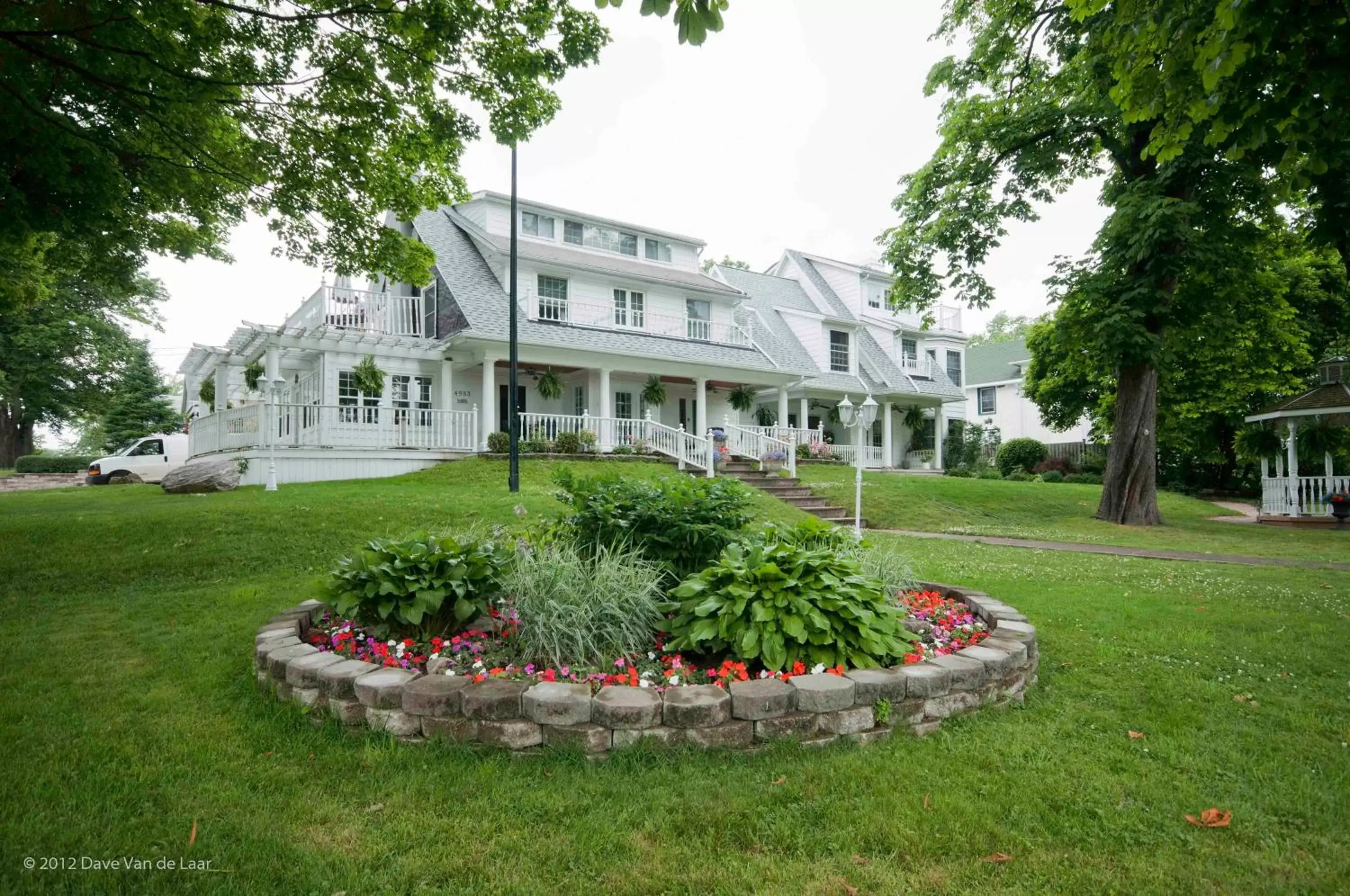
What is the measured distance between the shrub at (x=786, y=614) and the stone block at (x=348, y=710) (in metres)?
1.48

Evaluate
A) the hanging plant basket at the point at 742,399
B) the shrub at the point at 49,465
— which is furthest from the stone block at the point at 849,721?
the shrub at the point at 49,465

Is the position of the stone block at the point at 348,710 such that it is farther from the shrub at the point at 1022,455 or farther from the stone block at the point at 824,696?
the shrub at the point at 1022,455

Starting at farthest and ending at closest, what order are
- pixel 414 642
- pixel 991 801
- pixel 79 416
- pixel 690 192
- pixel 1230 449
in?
pixel 79 416
pixel 690 192
pixel 1230 449
pixel 414 642
pixel 991 801

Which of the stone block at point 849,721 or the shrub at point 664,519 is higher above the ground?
the shrub at point 664,519

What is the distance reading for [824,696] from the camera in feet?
8.82

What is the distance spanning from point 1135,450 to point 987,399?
73.0 feet

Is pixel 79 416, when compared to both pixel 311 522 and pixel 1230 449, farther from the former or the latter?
pixel 1230 449

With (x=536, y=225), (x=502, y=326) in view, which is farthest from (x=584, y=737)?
(x=536, y=225)

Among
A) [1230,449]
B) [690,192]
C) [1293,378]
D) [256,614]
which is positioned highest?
[690,192]

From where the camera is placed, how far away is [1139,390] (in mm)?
12422

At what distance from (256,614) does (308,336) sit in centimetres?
1093

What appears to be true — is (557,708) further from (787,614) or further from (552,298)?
(552,298)

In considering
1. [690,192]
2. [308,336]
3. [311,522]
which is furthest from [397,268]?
[690,192]

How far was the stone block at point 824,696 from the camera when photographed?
2688mm
